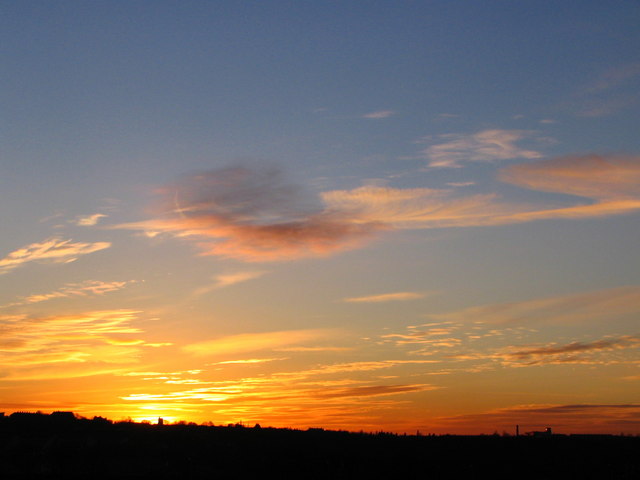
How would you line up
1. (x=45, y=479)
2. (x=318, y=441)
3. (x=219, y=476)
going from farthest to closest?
1. (x=318, y=441)
2. (x=219, y=476)
3. (x=45, y=479)

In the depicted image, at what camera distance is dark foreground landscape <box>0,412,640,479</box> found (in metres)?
44.4

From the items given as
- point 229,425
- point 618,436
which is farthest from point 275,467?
point 618,436

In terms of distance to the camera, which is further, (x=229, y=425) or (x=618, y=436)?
(x=618, y=436)

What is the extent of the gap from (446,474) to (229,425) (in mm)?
15832

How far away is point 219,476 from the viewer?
1711 inches

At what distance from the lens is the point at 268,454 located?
47094mm

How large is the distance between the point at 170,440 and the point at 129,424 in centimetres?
457

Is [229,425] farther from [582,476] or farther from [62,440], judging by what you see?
[582,476]

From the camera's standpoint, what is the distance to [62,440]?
156ft

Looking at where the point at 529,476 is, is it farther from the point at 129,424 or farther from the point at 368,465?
the point at 129,424

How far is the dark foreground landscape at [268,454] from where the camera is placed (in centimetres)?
4441

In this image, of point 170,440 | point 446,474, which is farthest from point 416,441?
point 170,440

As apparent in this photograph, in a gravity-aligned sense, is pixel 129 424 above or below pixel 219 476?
above

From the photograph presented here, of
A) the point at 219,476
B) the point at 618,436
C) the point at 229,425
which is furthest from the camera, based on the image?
the point at 618,436
